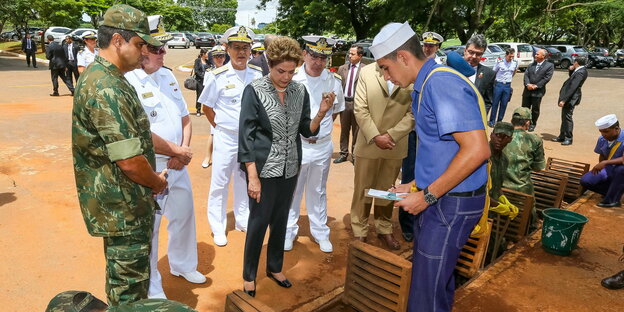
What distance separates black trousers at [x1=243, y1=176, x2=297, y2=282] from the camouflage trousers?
961mm

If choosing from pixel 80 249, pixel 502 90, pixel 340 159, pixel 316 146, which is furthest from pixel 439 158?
pixel 502 90

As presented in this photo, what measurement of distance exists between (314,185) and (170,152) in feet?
5.59

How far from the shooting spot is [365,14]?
97.4 ft

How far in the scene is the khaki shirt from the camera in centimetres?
206

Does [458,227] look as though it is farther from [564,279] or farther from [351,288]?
[564,279]

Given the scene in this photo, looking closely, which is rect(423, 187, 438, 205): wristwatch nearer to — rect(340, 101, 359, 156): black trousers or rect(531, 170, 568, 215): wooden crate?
rect(531, 170, 568, 215): wooden crate

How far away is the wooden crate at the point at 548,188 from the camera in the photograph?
5102 millimetres

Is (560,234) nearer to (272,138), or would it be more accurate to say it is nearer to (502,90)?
(272,138)

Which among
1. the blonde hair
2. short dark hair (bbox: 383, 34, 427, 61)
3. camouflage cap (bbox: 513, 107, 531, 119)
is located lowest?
camouflage cap (bbox: 513, 107, 531, 119)

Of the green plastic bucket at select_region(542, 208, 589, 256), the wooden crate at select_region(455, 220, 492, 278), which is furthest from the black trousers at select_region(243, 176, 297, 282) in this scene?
the green plastic bucket at select_region(542, 208, 589, 256)

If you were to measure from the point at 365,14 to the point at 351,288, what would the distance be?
28696 mm

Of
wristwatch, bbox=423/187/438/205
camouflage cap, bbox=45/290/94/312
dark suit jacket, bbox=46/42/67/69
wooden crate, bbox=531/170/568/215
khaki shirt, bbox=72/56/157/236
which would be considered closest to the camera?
camouflage cap, bbox=45/290/94/312

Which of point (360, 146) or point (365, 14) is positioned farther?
point (365, 14)

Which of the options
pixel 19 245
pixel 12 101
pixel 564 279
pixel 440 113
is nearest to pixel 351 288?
pixel 440 113
